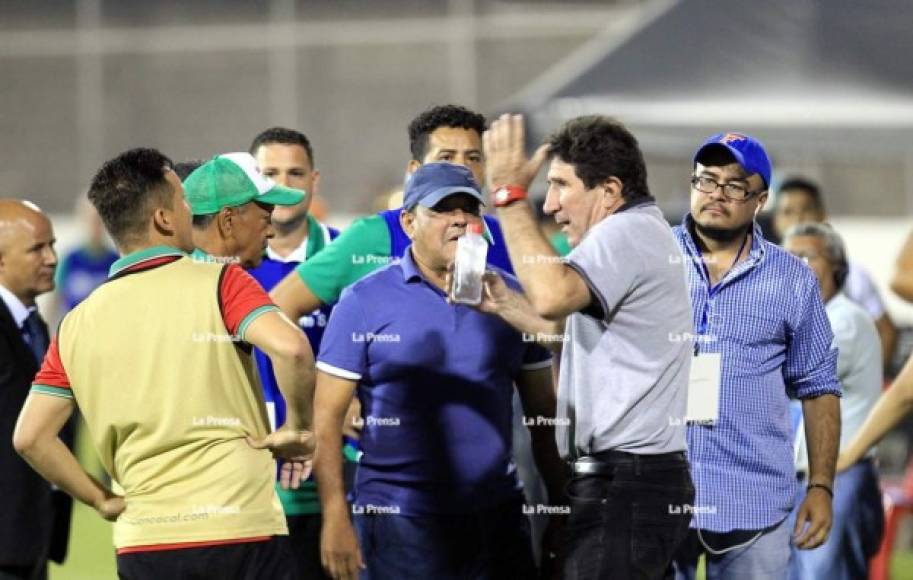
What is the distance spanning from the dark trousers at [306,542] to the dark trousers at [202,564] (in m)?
1.23

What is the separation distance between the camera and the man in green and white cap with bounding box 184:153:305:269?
430cm

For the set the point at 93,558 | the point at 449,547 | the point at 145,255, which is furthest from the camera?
the point at 93,558

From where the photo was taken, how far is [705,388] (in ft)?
15.0

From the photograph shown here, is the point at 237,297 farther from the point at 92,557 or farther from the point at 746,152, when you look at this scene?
the point at 92,557

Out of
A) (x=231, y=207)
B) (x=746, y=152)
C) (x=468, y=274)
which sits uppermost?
(x=746, y=152)

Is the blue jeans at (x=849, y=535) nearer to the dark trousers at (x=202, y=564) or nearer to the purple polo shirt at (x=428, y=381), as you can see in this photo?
the purple polo shirt at (x=428, y=381)

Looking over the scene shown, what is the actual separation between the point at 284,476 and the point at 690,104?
417cm

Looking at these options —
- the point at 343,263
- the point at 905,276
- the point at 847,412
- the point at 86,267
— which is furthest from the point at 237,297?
the point at 86,267

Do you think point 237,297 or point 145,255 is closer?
point 237,297

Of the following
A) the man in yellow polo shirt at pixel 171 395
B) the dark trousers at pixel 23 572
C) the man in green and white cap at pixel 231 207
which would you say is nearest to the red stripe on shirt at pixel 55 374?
the man in yellow polo shirt at pixel 171 395

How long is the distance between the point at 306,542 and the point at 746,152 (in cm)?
185

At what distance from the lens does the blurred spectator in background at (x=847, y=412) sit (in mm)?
5941

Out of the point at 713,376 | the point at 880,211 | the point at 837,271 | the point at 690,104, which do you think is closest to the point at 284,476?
the point at 713,376

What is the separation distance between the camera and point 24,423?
152 inches
